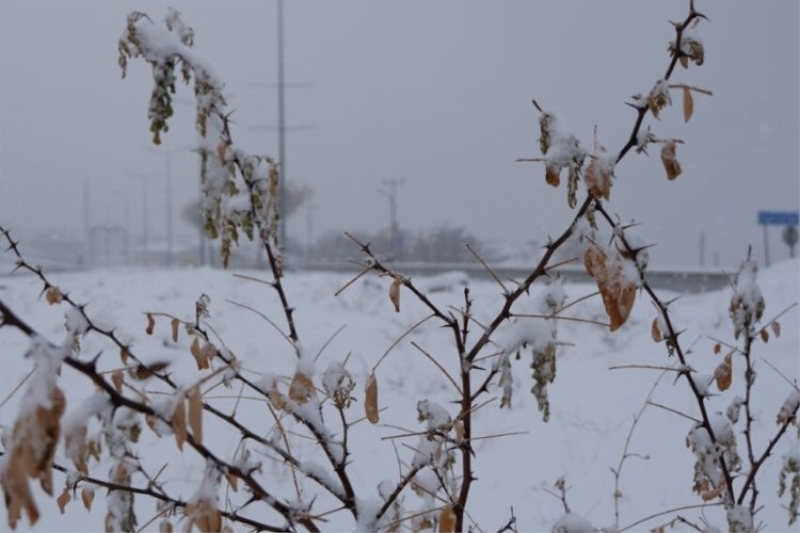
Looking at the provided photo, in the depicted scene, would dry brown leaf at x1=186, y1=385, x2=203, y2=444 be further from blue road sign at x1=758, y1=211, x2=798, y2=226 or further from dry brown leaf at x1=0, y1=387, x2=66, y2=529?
blue road sign at x1=758, y1=211, x2=798, y2=226

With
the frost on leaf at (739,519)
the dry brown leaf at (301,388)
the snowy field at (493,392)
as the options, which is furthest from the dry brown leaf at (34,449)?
the frost on leaf at (739,519)

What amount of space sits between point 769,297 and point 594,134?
9128 mm

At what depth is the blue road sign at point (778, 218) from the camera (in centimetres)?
1298

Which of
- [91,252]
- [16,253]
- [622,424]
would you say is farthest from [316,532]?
[91,252]

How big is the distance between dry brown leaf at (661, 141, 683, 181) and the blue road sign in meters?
13.4

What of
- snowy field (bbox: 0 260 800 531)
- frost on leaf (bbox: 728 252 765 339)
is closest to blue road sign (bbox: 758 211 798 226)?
snowy field (bbox: 0 260 800 531)

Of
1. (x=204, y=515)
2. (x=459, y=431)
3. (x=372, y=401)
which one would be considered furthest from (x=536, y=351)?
(x=204, y=515)

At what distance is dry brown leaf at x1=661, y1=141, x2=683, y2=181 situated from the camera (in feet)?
4.00

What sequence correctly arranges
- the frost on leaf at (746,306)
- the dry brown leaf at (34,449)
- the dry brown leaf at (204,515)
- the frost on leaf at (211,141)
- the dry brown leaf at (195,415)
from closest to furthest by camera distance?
the dry brown leaf at (34,449)
the dry brown leaf at (195,415)
the dry brown leaf at (204,515)
the frost on leaf at (211,141)
the frost on leaf at (746,306)

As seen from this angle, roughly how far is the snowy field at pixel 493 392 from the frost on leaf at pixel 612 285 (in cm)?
96

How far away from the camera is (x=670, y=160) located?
3.99ft

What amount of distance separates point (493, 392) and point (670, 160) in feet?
21.2

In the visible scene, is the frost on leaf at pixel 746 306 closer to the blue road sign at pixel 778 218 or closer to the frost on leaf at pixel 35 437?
the frost on leaf at pixel 35 437

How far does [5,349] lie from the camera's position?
297 inches
